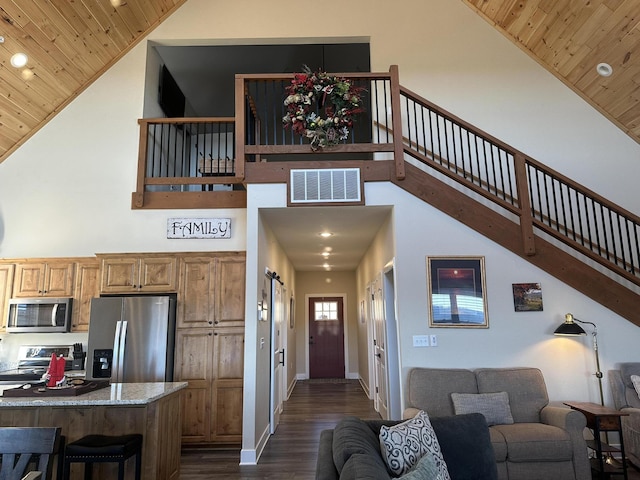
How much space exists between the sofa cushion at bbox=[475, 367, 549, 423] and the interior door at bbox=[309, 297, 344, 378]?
6616 mm

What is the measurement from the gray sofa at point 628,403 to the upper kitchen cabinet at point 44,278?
601 cm

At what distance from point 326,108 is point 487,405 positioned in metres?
3.29

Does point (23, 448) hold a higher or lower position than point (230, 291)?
lower

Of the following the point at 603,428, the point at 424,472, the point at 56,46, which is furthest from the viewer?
the point at 56,46

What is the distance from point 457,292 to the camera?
4.35 meters

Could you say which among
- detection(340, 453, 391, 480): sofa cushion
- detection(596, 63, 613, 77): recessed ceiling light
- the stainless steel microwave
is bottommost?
detection(340, 453, 391, 480): sofa cushion

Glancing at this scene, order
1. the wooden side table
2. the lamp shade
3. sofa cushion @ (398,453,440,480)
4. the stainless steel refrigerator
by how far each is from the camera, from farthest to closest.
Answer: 1. the stainless steel refrigerator
2. the lamp shade
3. the wooden side table
4. sofa cushion @ (398,453,440,480)

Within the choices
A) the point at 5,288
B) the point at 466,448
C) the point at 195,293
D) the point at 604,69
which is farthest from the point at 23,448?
the point at 604,69

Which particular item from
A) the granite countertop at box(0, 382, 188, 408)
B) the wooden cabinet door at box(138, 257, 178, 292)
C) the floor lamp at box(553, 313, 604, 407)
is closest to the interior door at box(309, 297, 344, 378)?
the wooden cabinet door at box(138, 257, 178, 292)

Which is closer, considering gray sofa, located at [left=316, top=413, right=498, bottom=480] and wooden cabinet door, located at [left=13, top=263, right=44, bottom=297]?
gray sofa, located at [left=316, top=413, right=498, bottom=480]

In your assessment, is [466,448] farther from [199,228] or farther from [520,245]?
[199,228]

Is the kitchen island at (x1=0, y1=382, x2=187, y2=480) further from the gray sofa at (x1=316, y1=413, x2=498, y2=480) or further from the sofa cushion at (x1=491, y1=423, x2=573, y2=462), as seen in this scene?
the sofa cushion at (x1=491, y1=423, x2=573, y2=462)

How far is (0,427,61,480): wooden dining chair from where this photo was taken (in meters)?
1.95

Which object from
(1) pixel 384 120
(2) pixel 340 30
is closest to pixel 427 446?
(1) pixel 384 120
